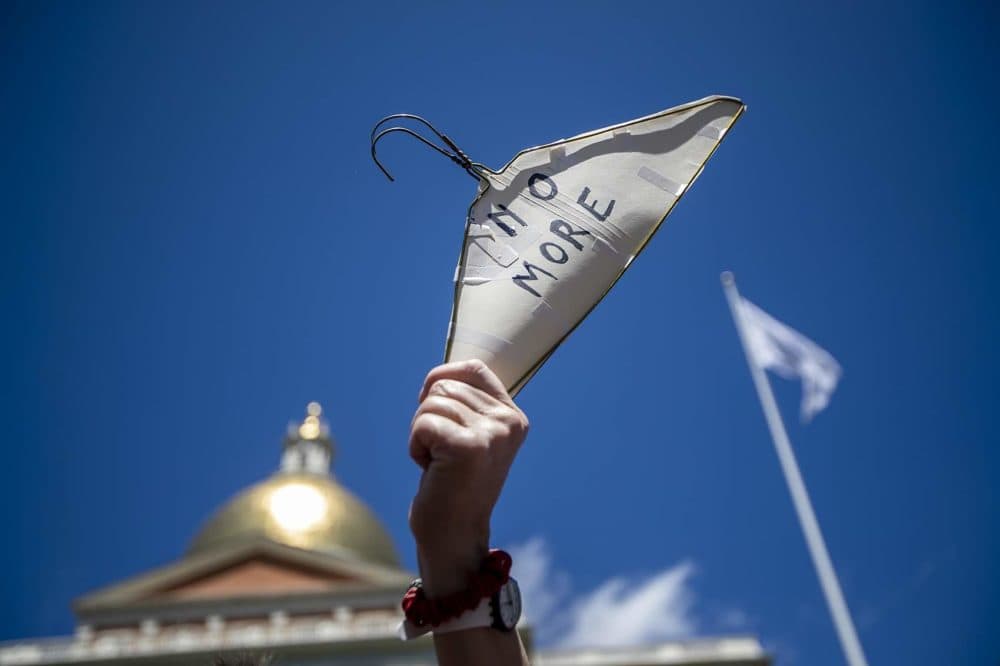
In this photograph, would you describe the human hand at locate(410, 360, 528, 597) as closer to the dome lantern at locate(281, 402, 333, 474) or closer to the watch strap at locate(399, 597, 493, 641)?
the watch strap at locate(399, 597, 493, 641)

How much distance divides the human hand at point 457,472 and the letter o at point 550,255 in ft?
1.69

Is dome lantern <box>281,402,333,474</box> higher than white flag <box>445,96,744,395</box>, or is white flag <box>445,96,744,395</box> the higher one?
dome lantern <box>281,402,333,474</box>

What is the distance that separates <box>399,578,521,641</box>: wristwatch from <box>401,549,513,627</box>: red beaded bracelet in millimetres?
10

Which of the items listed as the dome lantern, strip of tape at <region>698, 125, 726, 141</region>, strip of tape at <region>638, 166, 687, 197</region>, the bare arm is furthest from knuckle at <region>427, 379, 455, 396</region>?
the dome lantern

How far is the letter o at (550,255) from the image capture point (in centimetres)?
209

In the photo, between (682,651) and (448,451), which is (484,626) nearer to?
(448,451)

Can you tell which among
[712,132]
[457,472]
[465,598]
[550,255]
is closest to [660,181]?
[712,132]

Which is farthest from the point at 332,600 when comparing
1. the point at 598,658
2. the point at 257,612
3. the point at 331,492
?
the point at 331,492

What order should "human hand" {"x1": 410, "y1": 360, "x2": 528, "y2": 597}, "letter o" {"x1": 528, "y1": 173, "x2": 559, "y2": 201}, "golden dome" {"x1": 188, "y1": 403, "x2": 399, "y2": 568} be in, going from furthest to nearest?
"golden dome" {"x1": 188, "y1": 403, "x2": 399, "y2": 568} → "letter o" {"x1": 528, "y1": 173, "x2": 559, "y2": 201} → "human hand" {"x1": 410, "y1": 360, "x2": 528, "y2": 597}

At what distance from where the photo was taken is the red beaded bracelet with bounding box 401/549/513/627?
1637 mm

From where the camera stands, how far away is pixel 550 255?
2098 mm

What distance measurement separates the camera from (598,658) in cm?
2462

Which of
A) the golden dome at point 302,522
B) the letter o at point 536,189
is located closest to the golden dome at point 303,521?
the golden dome at point 302,522

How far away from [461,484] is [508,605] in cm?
30
